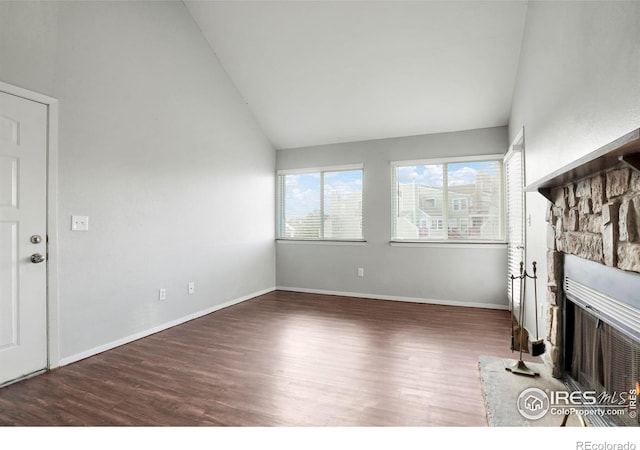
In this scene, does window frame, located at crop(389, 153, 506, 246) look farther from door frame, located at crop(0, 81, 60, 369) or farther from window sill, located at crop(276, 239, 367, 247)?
door frame, located at crop(0, 81, 60, 369)

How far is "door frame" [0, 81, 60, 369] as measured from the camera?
8.24ft

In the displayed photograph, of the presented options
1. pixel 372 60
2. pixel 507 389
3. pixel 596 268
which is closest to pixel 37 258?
pixel 507 389

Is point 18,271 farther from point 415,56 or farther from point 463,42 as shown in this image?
point 463,42

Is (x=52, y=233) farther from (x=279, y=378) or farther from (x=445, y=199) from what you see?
(x=445, y=199)

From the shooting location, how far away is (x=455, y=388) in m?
2.21

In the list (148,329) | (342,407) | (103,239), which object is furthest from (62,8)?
(342,407)

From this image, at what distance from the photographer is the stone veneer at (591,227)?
1321mm

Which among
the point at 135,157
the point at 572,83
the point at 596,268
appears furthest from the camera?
the point at 135,157

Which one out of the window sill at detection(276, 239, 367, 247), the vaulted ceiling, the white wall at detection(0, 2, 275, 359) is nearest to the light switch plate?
the white wall at detection(0, 2, 275, 359)

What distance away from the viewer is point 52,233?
8.31 feet

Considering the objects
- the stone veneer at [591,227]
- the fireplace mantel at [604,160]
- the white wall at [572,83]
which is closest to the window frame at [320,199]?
the white wall at [572,83]

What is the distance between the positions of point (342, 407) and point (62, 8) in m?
3.50

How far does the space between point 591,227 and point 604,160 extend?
0.49 metres

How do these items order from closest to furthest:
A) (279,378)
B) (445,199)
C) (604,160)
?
(604,160)
(279,378)
(445,199)
